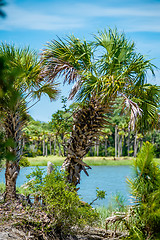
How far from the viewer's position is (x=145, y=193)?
14.3ft

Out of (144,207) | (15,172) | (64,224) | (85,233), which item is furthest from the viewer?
(15,172)

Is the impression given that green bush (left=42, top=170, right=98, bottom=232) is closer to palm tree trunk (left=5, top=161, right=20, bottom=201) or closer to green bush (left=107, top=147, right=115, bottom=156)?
palm tree trunk (left=5, top=161, right=20, bottom=201)

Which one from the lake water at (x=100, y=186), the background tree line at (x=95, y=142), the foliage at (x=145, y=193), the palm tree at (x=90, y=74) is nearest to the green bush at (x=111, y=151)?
the background tree line at (x=95, y=142)

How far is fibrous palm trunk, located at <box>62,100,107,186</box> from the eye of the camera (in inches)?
264

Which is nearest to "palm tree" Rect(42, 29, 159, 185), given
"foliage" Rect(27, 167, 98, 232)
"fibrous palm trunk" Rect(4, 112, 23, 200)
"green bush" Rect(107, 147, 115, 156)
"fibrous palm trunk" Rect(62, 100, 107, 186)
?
"fibrous palm trunk" Rect(62, 100, 107, 186)

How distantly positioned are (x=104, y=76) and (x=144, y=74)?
1009mm

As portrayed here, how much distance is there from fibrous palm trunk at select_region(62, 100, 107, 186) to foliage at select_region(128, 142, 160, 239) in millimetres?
2348

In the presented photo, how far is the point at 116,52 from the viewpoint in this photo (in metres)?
6.90

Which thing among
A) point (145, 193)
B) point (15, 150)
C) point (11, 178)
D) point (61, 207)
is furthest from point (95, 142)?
point (145, 193)

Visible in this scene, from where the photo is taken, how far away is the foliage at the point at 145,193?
13.9ft

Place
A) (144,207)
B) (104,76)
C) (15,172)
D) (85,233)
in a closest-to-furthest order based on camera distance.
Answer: (144,207)
(85,233)
(15,172)
(104,76)

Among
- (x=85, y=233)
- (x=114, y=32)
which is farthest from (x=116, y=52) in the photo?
(x=85, y=233)

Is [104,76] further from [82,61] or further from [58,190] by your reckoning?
A: [58,190]

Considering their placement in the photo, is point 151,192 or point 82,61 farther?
point 82,61
